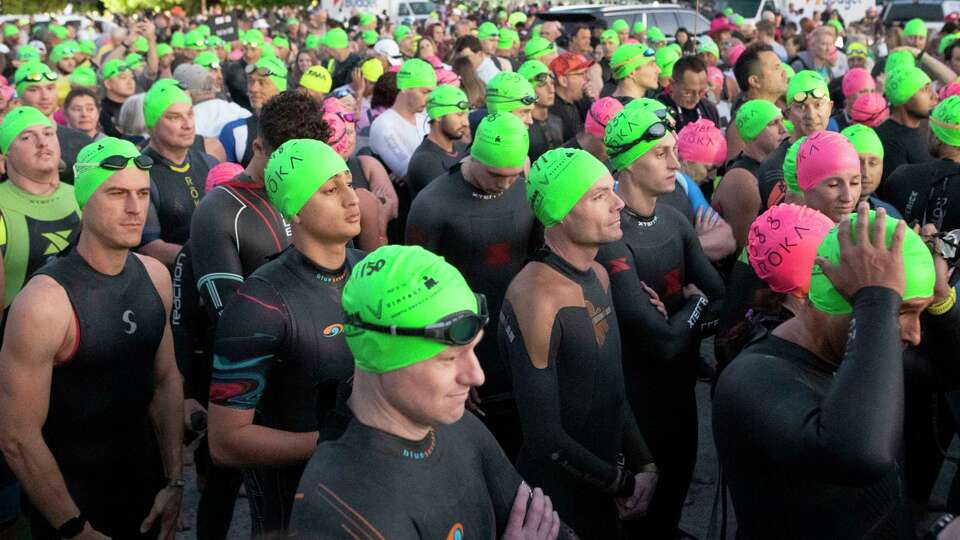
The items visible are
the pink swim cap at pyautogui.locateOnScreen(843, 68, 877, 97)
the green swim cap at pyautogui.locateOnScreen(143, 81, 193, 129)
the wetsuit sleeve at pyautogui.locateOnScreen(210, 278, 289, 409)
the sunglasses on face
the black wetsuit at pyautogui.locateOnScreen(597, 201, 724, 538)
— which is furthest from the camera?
the pink swim cap at pyautogui.locateOnScreen(843, 68, 877, 97)

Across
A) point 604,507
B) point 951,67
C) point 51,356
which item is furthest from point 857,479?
point 951,67

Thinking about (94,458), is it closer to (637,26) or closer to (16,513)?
(16,513)

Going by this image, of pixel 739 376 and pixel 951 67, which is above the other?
pixel 739 376

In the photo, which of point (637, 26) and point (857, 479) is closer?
point (857, 479)

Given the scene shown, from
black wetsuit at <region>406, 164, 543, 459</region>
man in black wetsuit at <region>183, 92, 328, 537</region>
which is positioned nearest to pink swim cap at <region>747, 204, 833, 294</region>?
black wetsuit at <region>406, 164, 543, 459</region>

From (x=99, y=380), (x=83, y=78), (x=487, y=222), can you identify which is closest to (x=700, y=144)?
(x=487, y=222)

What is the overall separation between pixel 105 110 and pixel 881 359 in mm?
11102

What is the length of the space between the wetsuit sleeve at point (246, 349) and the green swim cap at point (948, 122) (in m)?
4.87

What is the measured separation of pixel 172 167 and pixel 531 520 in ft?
15.7

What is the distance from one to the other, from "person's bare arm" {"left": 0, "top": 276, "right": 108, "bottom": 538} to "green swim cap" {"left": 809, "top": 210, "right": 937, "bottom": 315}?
114 inches

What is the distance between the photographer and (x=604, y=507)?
4.57 metres

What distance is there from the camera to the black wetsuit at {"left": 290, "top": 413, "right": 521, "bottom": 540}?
2621mm

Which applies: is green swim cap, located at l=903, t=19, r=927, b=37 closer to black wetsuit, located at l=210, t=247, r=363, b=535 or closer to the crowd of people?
the crowd of people

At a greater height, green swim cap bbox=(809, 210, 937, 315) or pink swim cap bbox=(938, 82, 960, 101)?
green swim cap bbox=(809, 210, 937, 315)
